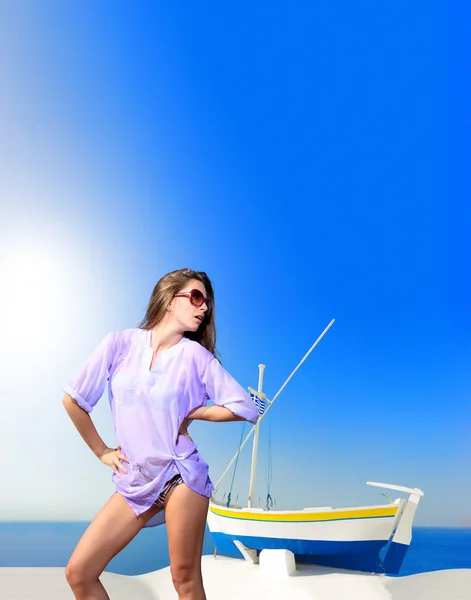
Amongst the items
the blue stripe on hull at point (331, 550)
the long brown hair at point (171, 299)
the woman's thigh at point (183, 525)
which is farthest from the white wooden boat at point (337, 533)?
the woman's thigh at point (183, 525)

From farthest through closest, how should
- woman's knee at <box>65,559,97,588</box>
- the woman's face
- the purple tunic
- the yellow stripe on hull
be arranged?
the yellow stripe on hull, the woman's face, the purple tunic, woman's knee at <box>65,559,97,588</box>

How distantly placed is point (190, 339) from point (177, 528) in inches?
26.3

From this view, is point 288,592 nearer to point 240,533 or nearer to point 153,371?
point 240,533

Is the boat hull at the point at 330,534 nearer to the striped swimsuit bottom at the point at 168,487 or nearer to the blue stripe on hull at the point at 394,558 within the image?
the blue stripe on hull at the point at 394,558

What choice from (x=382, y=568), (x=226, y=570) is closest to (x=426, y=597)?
(x=226, y=570)

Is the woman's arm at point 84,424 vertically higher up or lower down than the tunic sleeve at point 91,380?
lower down

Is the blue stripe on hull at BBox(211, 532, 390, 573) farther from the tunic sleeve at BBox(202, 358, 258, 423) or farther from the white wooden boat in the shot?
the tunic sleeve at BBox(202, 358, 258, 423)

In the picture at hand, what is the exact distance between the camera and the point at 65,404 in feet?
7.45

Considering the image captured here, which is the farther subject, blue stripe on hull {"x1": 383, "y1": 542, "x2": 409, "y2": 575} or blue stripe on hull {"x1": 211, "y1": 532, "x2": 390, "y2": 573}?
blue stripe on hull {"x1": 383, "y1": 542, "x2": 409, "y2": 575}

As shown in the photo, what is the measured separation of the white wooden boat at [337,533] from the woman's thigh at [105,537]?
9.93m

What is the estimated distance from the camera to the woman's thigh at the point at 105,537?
2.08 meters

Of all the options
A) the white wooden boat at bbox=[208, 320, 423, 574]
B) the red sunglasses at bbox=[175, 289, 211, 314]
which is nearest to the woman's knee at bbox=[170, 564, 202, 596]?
the red sunglasses at bbox=[175, 289, 211, 314]

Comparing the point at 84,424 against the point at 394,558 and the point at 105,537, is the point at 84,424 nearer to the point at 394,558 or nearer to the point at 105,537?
the point at 105,537

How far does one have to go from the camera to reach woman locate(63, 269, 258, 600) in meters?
2.14
